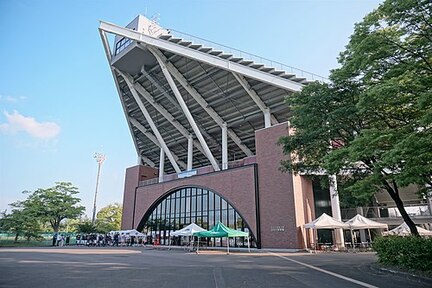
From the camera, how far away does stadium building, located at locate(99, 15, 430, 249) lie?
2472 centimetres

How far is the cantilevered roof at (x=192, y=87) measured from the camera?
28406mm

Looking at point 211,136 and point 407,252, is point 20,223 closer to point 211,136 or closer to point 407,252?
point 211,136

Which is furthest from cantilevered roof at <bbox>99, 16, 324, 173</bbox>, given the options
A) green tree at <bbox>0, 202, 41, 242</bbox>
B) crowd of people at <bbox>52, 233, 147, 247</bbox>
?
green tree at <bbox>0, 202, 41, 242</bbox>

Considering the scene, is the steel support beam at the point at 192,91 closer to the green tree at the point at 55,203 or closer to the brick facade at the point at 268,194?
the brick facade at the point at 268,194

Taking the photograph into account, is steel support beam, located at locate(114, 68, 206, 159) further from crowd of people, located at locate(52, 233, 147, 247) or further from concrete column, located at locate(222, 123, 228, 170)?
crowd of people, located at locate(52, 233, 147, 247)

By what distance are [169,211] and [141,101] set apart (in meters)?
14.0

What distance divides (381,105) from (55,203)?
132 feet

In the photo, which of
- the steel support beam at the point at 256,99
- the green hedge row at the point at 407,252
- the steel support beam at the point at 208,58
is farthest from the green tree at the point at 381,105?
the steel support beam at the point at 256,99

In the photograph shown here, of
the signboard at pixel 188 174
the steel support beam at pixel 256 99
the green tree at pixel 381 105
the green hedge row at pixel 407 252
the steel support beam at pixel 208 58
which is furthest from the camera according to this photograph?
the signboard at pixel 188 174

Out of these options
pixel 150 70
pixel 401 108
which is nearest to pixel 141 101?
pixel 150 70

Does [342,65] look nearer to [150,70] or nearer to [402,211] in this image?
[402,211]

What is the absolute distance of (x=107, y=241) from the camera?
117ft

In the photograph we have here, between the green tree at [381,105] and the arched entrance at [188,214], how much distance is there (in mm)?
15430

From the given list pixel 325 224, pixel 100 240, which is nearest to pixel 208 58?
pixel 325 224
